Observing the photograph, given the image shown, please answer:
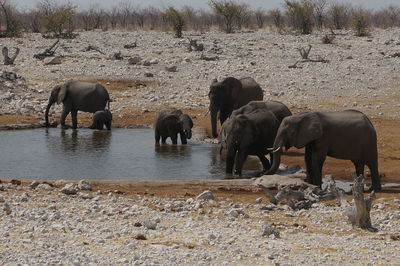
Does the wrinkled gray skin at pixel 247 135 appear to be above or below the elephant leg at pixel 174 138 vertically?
above

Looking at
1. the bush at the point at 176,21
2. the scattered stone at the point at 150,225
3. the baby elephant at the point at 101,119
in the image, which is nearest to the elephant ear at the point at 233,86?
the baby elephant at the point at 101,119

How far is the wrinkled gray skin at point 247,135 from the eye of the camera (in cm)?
1540

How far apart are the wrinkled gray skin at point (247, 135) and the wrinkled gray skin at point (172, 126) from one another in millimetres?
3516

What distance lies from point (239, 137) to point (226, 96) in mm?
5186

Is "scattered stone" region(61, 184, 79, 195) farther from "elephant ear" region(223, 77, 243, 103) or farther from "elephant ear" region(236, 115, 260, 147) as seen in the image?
"elephant ear" region(223, 77, 243, 103)

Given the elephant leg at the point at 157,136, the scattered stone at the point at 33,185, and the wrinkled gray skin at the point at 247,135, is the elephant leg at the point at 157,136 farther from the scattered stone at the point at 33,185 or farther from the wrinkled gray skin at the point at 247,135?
the scattered stone at the point at 33,185

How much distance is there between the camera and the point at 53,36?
139 feet

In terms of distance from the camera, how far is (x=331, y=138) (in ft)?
46.3

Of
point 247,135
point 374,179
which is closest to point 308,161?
point 374,179

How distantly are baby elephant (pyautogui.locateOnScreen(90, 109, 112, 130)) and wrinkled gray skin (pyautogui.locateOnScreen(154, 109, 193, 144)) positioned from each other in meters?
2.48

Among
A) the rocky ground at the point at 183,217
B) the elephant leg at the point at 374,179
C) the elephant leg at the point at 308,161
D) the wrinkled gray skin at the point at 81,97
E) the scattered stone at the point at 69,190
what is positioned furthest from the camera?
the wrinkled gray skin at the point at 81,97

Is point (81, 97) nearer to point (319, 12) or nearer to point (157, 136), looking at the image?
point (157, 136)

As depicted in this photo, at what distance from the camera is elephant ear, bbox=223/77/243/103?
20406 mm

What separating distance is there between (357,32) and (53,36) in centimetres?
1485
